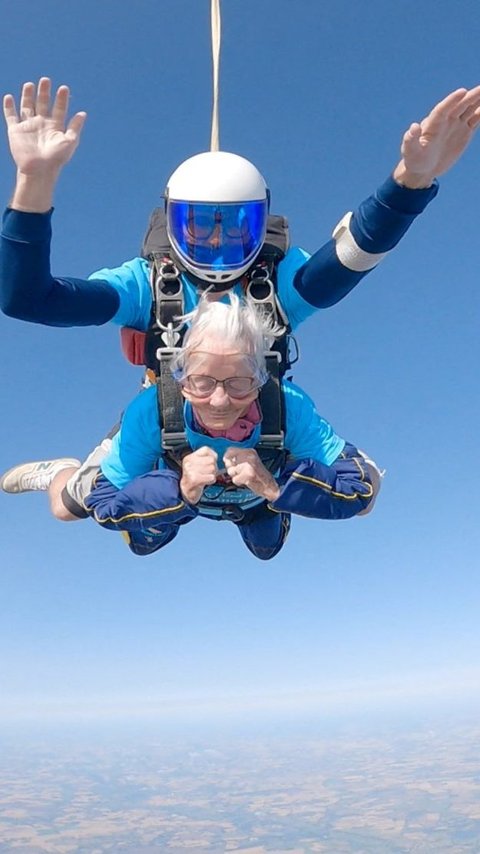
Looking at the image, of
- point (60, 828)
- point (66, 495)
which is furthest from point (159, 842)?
point (66, 495)

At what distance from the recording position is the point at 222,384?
137 inches

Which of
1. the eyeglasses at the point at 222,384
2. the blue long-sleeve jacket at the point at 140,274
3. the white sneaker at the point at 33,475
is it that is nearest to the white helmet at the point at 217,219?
the blue long-sleeve jacket at the point at 140,274

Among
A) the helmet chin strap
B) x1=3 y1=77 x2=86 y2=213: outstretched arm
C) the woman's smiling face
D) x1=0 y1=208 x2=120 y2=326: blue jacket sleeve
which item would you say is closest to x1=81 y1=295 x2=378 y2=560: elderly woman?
the woman's smiling face

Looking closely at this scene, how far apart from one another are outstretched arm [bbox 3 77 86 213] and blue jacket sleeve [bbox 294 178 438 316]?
129 cm

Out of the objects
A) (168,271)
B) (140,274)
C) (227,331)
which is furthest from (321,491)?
(140,274)

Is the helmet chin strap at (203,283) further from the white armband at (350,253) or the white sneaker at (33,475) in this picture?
the white sneaker at (33,475)

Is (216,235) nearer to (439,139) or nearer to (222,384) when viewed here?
(222,384)

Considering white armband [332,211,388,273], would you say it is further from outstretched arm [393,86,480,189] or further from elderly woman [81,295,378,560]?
elderly woman [81,295,378,560]

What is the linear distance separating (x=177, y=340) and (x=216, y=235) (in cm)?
54

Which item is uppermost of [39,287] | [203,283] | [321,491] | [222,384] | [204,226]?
[204,226]

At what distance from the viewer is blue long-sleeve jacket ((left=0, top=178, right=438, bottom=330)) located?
3.24 m

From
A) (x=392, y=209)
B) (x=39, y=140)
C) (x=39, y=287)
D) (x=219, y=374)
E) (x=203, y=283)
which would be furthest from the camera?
(x=203, y=283)

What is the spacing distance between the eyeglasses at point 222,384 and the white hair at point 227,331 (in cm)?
4

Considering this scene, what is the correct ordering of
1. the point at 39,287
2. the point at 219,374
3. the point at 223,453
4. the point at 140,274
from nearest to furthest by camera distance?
the point at 39,287
the point at 219,374
the point at 223,453
the point at 140,274
